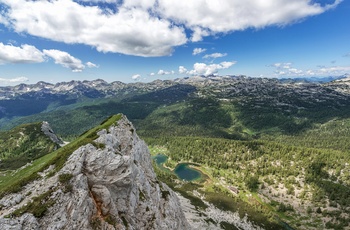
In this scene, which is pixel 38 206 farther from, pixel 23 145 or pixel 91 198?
pixel 23 145

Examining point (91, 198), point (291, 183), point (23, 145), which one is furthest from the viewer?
point (291, 183)

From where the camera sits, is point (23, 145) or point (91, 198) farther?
point (23, 145)

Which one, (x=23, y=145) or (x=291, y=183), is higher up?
(x=23, y=145)

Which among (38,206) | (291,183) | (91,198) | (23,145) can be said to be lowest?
(291,183)

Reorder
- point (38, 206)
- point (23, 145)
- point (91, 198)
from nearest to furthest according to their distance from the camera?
point (38, 206) → point (91, 198) → point (23, 145)

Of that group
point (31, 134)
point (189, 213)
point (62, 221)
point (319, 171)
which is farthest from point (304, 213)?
point (31, 134)

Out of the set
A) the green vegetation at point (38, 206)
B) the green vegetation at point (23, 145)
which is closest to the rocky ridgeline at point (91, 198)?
the green vegetation at point (38, 206)

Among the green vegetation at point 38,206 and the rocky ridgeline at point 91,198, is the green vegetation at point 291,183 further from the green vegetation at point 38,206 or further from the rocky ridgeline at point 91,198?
the green vegetation at point 38,206

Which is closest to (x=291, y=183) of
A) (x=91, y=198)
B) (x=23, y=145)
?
(x=91, y=198)
